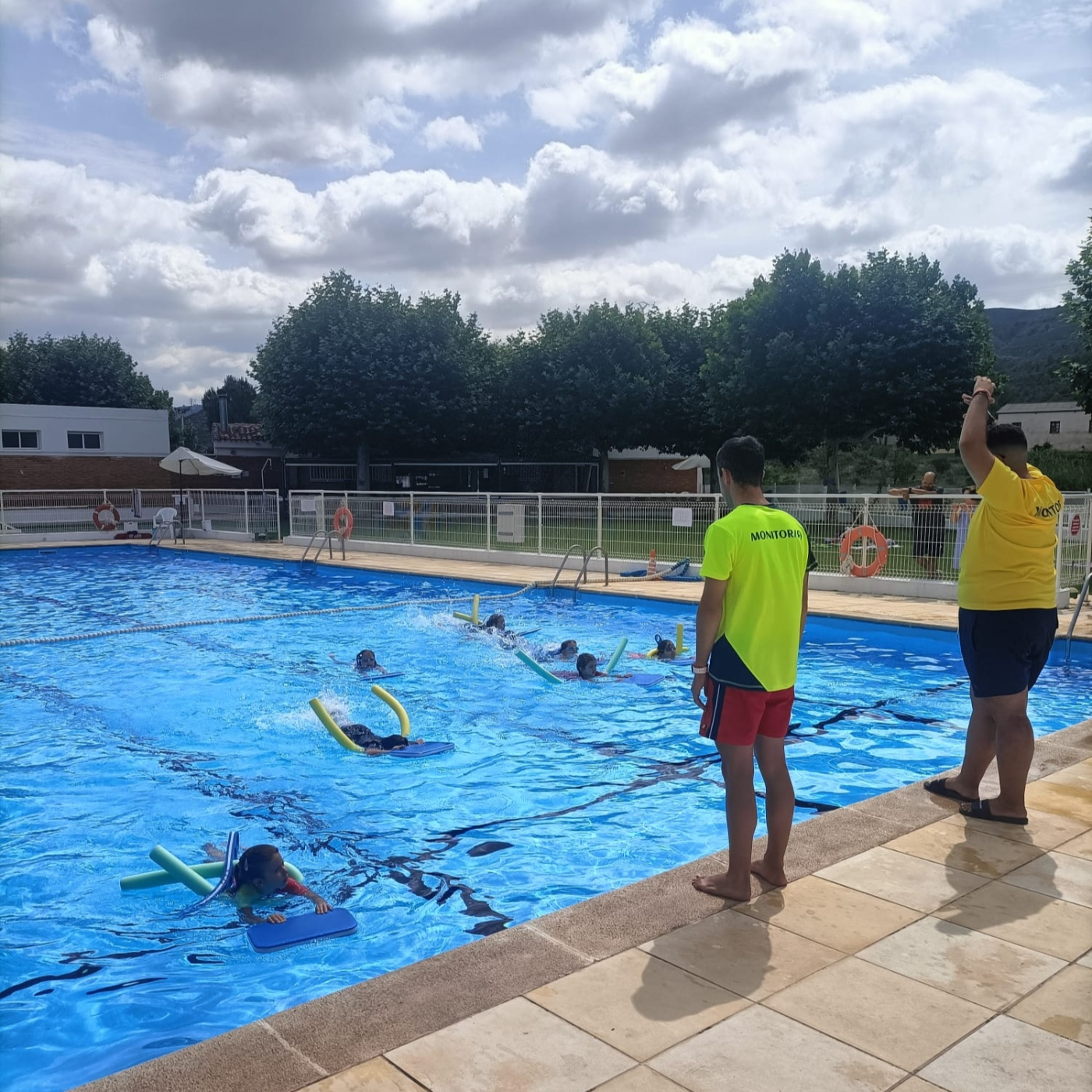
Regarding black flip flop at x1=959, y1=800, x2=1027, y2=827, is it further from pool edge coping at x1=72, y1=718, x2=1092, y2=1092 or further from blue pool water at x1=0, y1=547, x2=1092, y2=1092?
blue pool water at x1=0, y1=547, x2=1092, y2=1092

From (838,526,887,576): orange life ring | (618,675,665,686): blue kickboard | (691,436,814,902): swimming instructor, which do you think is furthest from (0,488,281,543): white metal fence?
(691,436,814,902): swimming instructor

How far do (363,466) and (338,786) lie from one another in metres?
36.2

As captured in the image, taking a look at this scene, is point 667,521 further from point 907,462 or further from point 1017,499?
point 907,462

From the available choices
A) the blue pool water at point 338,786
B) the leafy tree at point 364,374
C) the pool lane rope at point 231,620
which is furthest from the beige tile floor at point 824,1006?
the leafy tree at point 364,374

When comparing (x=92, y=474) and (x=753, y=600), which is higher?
(x=753, y=600)

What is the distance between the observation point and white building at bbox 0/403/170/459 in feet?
133

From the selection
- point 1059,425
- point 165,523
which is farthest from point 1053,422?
point 165,523

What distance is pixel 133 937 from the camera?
4.78 meters

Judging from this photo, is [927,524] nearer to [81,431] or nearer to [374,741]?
[374,741]

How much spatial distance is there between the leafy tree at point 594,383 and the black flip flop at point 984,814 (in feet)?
127

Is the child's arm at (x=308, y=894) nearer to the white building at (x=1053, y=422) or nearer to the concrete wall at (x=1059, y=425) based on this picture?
the concrete wall at (x=1059, y=425)

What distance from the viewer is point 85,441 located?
140 feet

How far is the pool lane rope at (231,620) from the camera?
12.8 m

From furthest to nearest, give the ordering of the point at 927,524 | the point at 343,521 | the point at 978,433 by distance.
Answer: the point at 343,521 → the point at 927,524 → the point at 978,433
